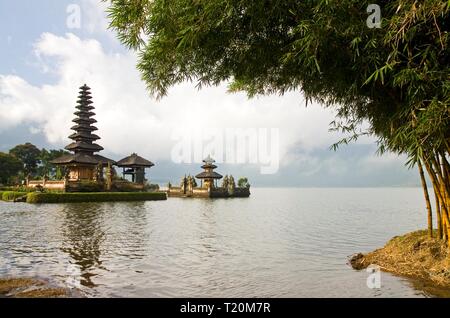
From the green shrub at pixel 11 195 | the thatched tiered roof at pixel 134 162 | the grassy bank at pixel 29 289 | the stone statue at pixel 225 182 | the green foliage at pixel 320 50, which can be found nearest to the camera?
the green foliage at pixel 320 50

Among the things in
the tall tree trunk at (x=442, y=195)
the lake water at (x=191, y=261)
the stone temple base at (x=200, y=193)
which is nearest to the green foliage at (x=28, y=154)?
the stone temple base at (x=200, y=193)

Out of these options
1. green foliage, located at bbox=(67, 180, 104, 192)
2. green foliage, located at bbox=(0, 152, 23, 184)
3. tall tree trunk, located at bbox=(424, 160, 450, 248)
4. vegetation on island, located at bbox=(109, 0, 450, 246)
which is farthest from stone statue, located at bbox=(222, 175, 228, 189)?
tall tree trunk, located at bbox=(424, 160, 450, 248)

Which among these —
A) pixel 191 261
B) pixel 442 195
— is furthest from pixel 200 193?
pixel 442 195

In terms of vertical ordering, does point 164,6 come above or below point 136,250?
above

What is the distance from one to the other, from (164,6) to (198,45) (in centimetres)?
113

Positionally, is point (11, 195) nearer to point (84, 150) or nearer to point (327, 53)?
point (84, 150)

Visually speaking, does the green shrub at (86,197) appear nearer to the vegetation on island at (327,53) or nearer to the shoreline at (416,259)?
the vegetation on island at (327,53)

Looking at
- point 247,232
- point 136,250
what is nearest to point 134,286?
point 136,250

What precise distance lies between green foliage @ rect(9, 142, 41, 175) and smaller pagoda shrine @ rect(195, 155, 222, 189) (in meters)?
34.1

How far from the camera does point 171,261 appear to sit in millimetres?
10953

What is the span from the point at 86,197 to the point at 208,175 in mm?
26938

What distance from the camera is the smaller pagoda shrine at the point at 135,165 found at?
5522 centimetres

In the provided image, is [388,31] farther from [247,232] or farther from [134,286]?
[247,232]
